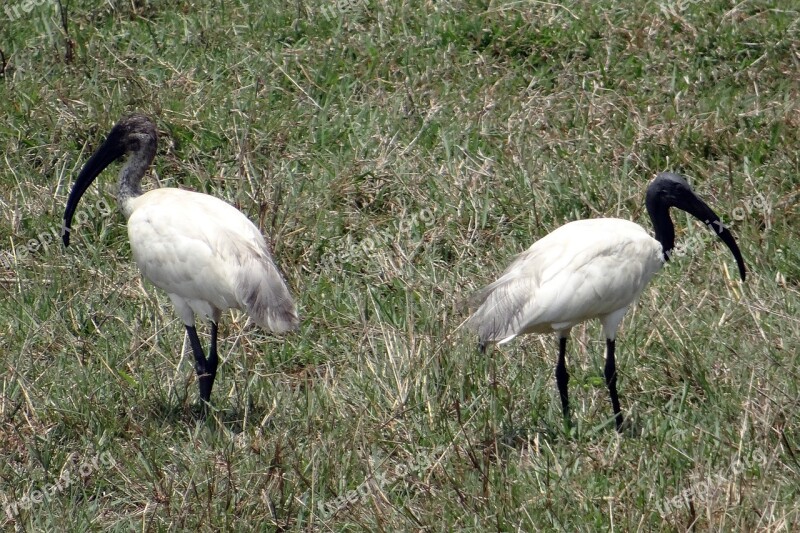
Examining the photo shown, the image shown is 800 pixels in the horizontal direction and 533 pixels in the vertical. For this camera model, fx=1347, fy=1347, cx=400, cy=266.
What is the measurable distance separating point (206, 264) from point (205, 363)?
45cm

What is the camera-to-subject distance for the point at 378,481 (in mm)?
4980

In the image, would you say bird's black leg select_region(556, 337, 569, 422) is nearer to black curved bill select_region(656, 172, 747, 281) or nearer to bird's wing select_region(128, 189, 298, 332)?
Answer: black curved bill select_region(656, 172, 747, 281)

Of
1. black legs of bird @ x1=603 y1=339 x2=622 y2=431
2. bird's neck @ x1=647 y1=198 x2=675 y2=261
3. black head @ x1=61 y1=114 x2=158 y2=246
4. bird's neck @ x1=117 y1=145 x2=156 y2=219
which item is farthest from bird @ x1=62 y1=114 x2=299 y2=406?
bird's neck @ x1=647 y1=198 x2=675 y2=261

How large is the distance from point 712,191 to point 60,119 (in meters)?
3.77

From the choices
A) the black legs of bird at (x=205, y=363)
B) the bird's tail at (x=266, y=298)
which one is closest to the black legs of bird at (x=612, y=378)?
the bird's tail at (x=266, y=298)

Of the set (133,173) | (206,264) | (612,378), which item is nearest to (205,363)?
(206,264)

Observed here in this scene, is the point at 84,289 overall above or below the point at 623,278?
below

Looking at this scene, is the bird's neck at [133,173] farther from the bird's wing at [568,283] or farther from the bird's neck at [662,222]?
the bird's neck at [662,222]

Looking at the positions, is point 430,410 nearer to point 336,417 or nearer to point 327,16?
point 336,417

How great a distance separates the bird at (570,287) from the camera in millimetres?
5383

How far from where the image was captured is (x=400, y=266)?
22.6ft

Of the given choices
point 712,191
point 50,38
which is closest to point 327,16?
point 50,38

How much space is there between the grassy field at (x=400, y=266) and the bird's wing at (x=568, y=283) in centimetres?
29

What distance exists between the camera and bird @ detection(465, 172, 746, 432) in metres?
5.38
